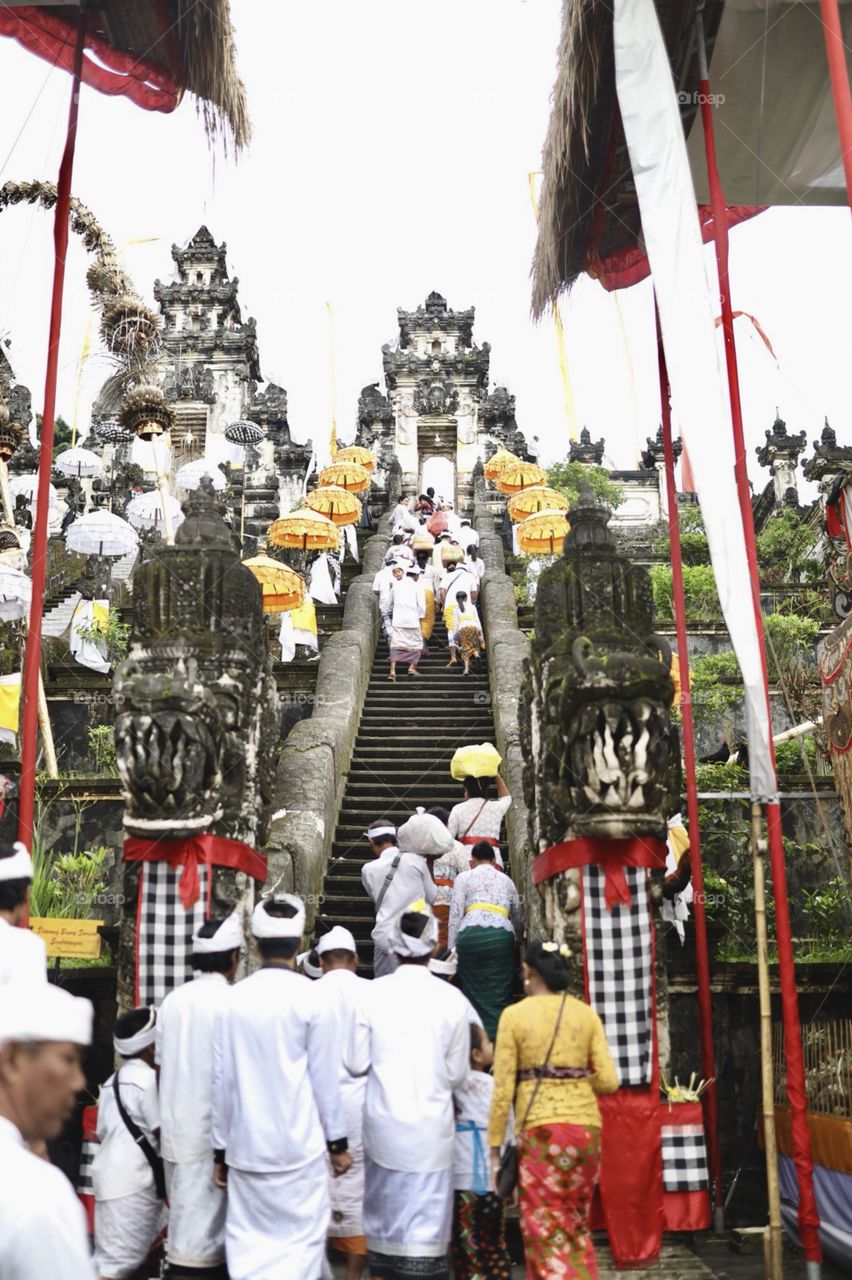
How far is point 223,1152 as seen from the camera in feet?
14.7

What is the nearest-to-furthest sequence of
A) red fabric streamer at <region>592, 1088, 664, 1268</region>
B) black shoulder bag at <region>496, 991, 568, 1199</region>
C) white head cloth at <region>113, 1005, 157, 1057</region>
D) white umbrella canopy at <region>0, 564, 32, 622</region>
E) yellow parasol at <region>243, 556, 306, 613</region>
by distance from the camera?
black shoulder bag at <region>496, 991, 568, 1199</region>, white head cloth at <region>113, 1005, 157, 1057</region>, red fabric streamer at <region>592, 1088, 664, 1268</region>, white umbrella canopy at <region>0, 564, 32, 622</region>, yellow parasol at <region>243, 556, 306, 613</region>

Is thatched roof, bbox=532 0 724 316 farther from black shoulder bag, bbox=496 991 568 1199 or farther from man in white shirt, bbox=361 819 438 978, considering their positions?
black shoulder bag, bbox=496 991 568 1199

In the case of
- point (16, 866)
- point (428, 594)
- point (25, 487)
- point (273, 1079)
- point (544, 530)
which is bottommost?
point (273, 1079)

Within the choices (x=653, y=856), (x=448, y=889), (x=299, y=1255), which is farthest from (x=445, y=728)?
(x=299, y=1255)

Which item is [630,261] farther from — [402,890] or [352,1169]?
[352,1169]

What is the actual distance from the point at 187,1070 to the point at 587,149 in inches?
221

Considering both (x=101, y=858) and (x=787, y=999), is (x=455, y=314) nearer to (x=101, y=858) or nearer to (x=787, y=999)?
(x=101, y=858)

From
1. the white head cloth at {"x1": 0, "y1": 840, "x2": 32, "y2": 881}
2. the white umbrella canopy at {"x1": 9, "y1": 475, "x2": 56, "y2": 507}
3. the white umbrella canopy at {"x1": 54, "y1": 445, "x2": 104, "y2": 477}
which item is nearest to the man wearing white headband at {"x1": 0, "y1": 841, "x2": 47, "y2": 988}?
the white head cloth at {"x1": 0, "y1": 840, "x2": 32, "y2": 881}

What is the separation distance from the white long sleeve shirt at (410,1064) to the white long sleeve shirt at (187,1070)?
0.60 m

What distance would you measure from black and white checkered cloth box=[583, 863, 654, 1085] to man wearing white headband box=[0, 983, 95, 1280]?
344 centimetres

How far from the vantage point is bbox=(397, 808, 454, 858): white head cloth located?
7.02 metres

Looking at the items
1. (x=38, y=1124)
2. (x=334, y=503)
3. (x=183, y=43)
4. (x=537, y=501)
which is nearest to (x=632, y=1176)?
(x=38, y=1124)

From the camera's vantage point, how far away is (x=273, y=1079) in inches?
175

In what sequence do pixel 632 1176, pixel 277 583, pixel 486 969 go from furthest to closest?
pixel 277 583, pixel 486 969, pixel 632 1176
